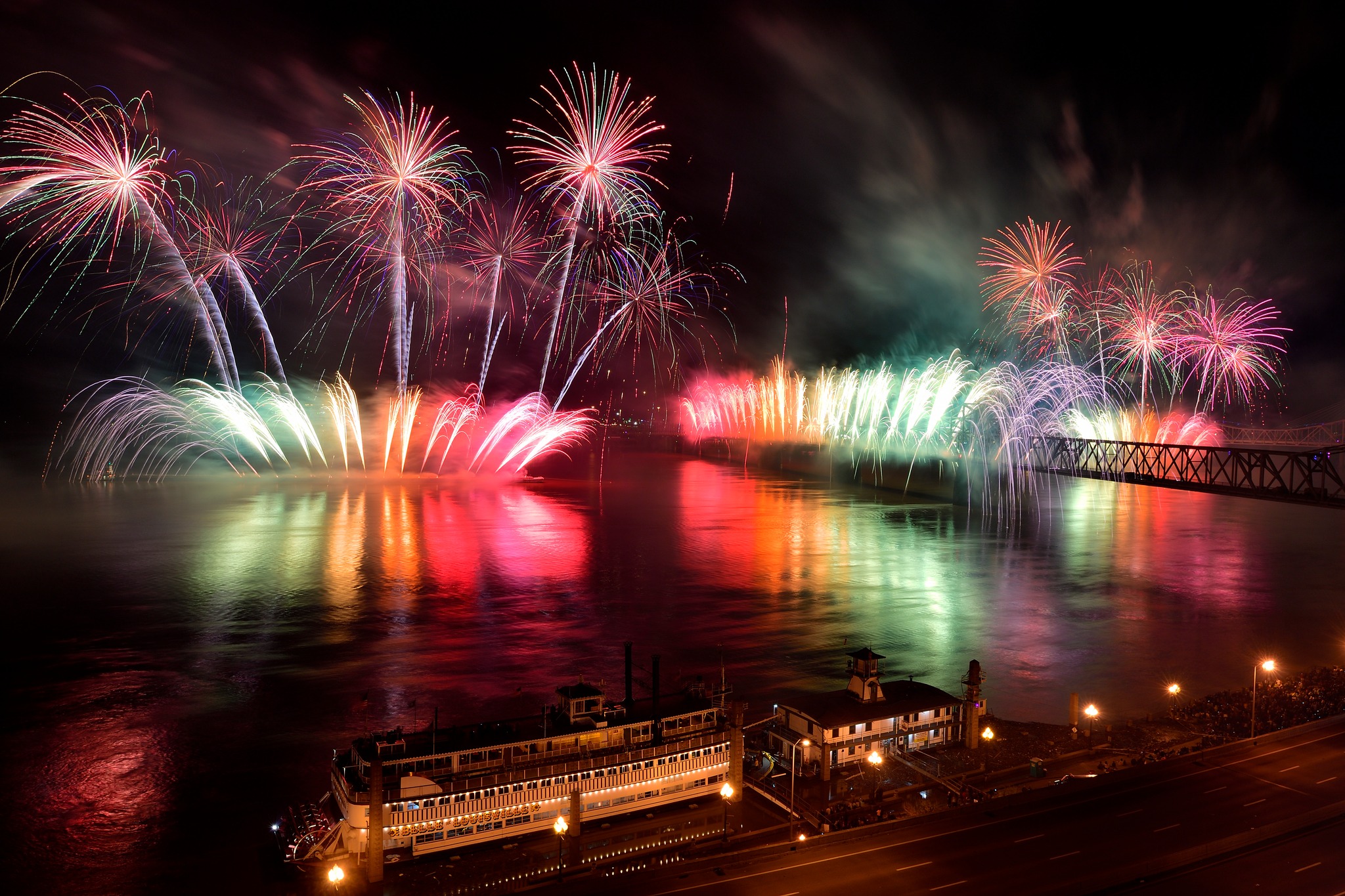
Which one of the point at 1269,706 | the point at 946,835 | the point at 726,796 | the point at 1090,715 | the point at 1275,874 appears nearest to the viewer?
the point at 1275,874

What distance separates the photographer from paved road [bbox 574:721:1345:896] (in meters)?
15.7

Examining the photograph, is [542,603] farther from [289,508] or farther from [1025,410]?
[1025,410]

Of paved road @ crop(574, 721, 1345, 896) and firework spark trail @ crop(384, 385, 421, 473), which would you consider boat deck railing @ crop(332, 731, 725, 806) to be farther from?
firework spark trail @ crop(384, 385, 421, 473)

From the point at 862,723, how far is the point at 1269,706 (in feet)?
46.3

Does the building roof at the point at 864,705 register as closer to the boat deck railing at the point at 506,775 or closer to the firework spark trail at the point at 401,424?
the boat deck railing at the point at 506,775

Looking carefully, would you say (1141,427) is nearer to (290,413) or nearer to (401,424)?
(401,424)

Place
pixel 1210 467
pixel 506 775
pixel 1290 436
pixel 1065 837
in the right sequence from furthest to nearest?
pixel 1290 436 < pixel 1210 467 < pixel 506 775 < pixel 1065 837

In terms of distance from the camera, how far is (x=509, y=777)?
18.8m

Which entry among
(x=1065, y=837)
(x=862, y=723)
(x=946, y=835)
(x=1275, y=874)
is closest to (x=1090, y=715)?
(x=862, y=723)

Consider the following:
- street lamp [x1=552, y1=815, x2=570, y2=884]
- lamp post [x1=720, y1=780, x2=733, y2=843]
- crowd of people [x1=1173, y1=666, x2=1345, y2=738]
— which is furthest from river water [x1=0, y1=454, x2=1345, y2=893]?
street lamp [x1=552, y1=815, x2=570, y2=884]

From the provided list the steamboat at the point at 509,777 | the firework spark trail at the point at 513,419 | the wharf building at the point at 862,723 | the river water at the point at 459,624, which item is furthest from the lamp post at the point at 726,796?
the firework spark trail at the point at 513,419

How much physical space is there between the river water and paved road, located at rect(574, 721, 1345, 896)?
6.86m

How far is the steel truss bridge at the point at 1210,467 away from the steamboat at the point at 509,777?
26.7 metres

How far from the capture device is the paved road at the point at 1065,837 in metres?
15.7
